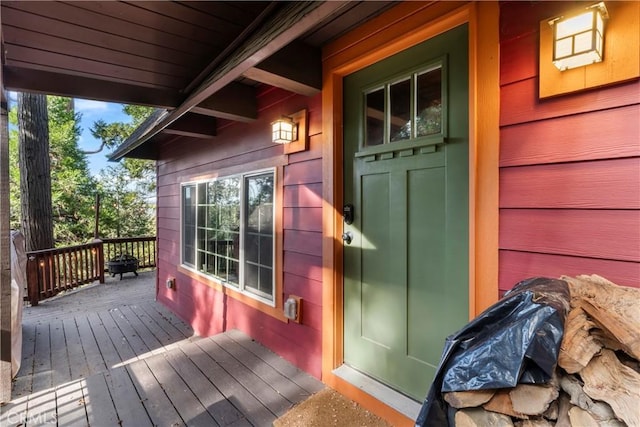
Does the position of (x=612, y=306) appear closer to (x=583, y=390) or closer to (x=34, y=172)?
(x=583, y=390)

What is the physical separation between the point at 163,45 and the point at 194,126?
4.53 ft

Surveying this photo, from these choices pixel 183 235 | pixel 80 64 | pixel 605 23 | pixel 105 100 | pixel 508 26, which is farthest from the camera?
pixel 183 235

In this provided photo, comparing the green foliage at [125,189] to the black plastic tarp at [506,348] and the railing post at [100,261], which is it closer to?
the railing post at [100,261]

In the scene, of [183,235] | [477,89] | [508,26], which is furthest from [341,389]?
[183,235]

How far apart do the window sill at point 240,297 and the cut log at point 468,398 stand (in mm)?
1837

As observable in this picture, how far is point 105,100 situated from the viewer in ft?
8.33

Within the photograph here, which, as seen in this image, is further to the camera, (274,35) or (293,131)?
(293,131)

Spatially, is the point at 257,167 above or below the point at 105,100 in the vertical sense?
below

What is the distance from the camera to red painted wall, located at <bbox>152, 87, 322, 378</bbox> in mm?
2285

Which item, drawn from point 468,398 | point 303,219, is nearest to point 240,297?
point 303,219

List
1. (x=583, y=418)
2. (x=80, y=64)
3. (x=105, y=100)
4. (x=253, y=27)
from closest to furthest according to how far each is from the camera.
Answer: (x=583, y=418) < (x=253, y=27) < (x=80, y=64) < (x=105, y=100)

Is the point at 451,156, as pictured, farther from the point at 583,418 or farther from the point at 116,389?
the point at 116,389

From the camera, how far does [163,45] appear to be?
2.13m

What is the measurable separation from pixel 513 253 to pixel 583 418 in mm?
732
